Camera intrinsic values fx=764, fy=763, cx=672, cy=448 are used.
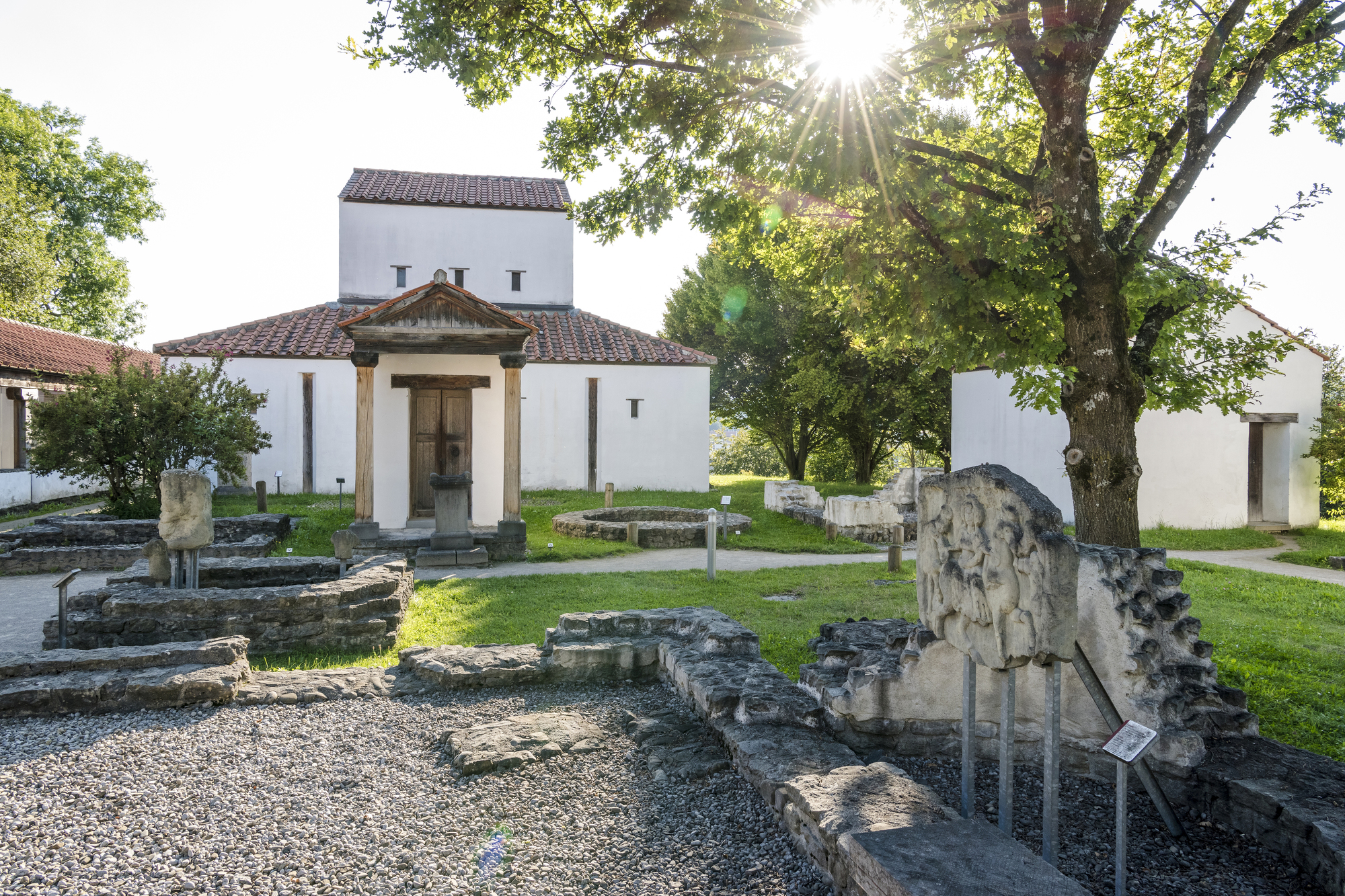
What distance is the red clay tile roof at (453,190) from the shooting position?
76.4 feet

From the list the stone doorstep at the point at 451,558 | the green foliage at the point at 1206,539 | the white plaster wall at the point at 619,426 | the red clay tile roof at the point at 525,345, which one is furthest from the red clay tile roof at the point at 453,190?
the green foliage at the point at 1206,539

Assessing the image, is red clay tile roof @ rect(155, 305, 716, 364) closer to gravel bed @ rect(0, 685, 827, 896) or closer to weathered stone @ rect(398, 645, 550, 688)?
weathered stone @ rect(398, 645, 550, 688)

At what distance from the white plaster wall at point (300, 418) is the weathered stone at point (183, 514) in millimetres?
13305

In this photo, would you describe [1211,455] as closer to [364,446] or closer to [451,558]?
[451,558]

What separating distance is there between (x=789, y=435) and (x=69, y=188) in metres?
28.5

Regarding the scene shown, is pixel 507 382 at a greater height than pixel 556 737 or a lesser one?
greater

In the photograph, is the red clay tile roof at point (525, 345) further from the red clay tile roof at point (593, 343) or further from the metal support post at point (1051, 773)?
the metal support post at point (1051, 773)

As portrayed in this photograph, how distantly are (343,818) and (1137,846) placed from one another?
12.4 feet

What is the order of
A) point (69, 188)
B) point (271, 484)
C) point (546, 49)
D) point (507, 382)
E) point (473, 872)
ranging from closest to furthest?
point (473, 872) → point (546, 49) → point (507, 382) → point (271, 484) → point (69, 188)

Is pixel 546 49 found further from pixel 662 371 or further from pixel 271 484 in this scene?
pixel 271 484

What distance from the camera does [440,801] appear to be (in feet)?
12.9

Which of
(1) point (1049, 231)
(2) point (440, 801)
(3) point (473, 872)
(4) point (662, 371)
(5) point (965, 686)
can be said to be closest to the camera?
(3) point (473, 872)

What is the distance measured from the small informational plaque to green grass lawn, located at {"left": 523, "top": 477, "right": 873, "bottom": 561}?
33.6 feet

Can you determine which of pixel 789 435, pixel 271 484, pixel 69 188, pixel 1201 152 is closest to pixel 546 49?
pixel 1201 152
